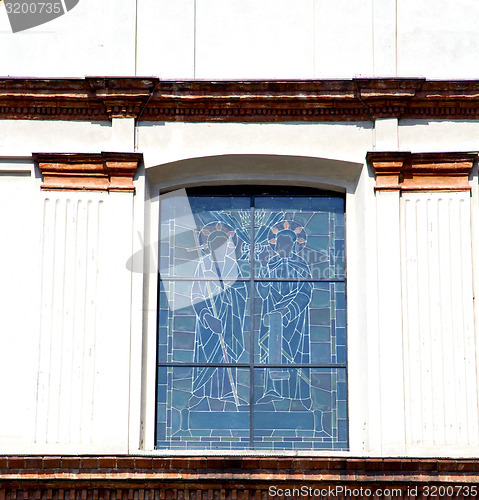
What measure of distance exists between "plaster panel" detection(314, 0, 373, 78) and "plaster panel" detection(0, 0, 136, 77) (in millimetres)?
1880

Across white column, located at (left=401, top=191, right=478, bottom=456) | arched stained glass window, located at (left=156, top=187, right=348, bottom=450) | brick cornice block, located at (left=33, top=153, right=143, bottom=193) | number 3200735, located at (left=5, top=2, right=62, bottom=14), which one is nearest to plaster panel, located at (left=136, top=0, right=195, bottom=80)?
number 3200735, located at (left=5, top=2, right=62, bottom=14)

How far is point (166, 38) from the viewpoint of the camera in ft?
49.0

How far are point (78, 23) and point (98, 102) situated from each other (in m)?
1.02

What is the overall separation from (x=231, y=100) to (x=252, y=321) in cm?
219

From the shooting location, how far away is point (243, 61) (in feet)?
49.1

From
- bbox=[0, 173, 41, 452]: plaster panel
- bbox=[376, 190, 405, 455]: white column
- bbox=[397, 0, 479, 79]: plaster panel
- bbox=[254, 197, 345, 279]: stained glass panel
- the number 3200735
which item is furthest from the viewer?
the number 3200735

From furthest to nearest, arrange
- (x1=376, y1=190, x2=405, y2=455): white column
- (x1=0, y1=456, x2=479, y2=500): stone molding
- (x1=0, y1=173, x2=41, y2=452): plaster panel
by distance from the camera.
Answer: (x1=0, y1=173, x2=41, y2=452): plaster panel, (x1=376, y1=190, x2=405, y2=455): white column, (x1=0, y1=456, x2=479, y2=500): stone molding

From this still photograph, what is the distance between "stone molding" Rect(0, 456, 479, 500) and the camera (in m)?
13.0

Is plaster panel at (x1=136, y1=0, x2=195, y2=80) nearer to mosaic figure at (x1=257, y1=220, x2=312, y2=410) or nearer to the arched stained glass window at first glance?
the arched stained glass window

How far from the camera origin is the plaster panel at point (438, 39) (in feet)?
48.6

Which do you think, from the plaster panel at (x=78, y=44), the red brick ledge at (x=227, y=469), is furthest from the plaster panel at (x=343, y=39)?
the red brick ledge at (x=227, y=469)

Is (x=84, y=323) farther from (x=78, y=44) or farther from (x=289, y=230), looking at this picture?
(x=78, y=44)

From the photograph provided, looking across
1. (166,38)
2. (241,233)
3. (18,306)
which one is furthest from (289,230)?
(18,306)

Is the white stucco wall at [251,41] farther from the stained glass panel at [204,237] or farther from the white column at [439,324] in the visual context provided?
the white column at [439,324]
